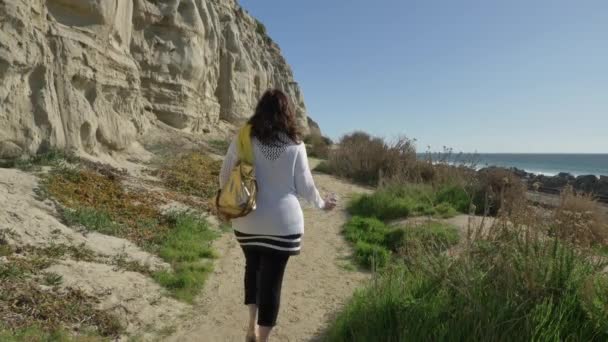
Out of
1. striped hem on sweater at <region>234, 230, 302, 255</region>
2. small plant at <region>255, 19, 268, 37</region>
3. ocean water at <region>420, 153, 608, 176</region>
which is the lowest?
ocean water at <region>420, 153, 608, 176</region>

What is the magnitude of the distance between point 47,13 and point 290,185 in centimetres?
730

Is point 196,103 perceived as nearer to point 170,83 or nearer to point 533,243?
point 170,83

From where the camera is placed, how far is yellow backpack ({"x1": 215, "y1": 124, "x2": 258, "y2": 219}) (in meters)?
3.18

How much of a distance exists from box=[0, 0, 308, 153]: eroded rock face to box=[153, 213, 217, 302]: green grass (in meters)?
2.65

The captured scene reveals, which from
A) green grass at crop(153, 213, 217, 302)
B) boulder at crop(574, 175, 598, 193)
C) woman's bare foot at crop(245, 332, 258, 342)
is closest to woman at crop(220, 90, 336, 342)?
woman's bare foot at crop(245, 332, 258, 342)

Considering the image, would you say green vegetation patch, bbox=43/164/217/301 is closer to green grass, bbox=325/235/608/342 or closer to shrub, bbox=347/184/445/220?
green grass, bbox=325/235/608/342

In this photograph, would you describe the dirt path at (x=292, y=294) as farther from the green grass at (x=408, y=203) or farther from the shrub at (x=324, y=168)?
the shrub at (x=324, y=168)

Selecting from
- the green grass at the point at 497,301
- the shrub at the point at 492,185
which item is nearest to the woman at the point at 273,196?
the green grass at the point at 497,301

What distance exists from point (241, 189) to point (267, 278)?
0.67 meters

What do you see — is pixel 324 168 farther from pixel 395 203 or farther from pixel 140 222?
pixel 140 222

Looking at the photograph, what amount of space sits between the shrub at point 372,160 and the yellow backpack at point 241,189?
1115 centimetres

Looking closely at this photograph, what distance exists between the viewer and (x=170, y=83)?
14.8 meters

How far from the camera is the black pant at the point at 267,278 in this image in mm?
3303

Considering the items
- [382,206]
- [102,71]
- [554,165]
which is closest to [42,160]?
[102,71]
